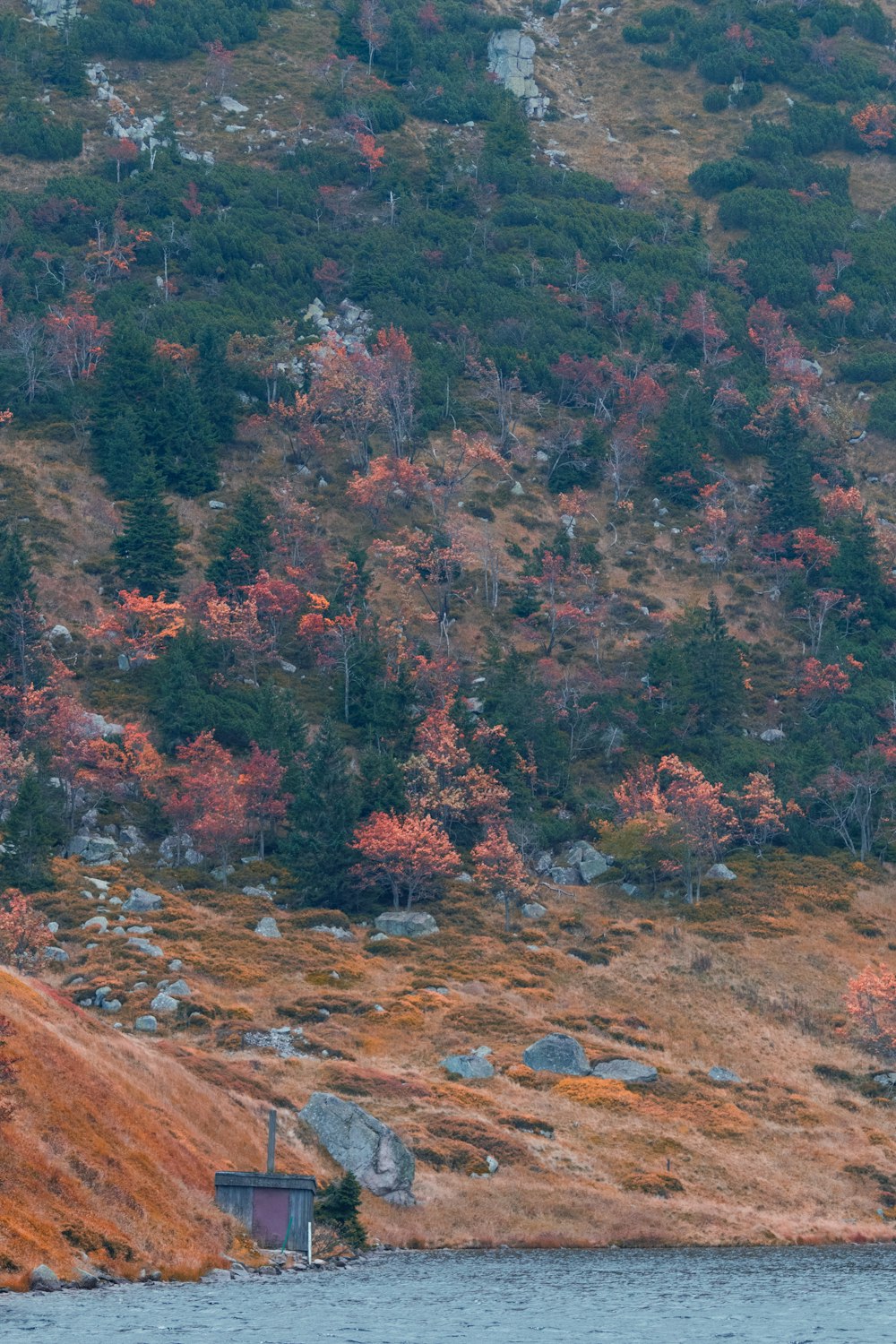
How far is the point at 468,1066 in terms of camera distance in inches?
2677

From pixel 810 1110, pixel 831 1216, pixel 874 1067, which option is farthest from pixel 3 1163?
pixel 874 1067

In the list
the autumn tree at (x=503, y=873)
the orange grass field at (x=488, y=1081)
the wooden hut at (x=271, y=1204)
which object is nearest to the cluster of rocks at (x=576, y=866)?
the orange grass field at (x=488, y=1081)

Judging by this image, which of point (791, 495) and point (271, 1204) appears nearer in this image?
point (271, 1204)

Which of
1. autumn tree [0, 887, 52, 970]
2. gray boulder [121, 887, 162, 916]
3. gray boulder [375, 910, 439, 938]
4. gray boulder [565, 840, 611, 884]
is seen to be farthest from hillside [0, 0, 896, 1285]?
gray boulder [375, 910, 439, 938]

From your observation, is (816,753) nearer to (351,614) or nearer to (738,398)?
(351,614)

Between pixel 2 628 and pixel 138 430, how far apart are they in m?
29.7

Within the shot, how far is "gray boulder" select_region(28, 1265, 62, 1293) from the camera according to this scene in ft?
114

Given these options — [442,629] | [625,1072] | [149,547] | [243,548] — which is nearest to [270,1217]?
[625,1072]

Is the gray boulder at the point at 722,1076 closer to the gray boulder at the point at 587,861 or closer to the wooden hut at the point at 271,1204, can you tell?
the gray boulder at the point at 587,861

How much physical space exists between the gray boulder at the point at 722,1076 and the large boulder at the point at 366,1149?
21.7 meters

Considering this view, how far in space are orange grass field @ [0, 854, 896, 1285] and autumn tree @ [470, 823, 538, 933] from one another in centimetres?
165

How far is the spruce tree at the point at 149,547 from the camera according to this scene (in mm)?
107188

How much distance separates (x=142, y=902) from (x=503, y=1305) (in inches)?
1729

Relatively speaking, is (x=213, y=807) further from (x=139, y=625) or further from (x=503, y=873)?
(x=139, y=625)
